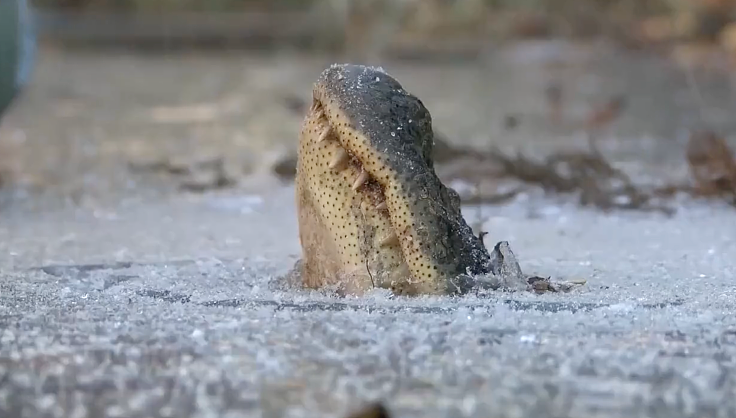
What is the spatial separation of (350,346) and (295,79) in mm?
7021

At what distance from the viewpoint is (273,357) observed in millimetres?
1255

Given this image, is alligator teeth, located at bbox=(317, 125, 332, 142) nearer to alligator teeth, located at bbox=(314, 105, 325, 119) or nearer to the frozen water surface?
alligator teeth, located at bbox=(314, 105, 325, 119)

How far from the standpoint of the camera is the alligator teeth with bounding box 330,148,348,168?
5.19 ft

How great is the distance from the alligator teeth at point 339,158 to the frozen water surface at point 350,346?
0.20 m

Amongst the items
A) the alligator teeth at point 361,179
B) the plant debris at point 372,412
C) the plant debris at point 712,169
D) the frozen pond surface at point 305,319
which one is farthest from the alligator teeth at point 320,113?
the plant debris at point 712,169

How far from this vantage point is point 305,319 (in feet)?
4.65

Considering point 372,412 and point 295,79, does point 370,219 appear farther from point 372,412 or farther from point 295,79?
point 295,79

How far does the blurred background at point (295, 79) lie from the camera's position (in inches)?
154

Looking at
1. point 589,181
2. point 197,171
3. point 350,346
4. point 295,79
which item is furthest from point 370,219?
point 295,79

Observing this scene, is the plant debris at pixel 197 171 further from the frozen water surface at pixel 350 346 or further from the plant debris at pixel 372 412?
the plant debris at pixel 372 412

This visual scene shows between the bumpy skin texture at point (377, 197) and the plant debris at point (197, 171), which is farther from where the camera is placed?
the plant debris at point (197, 171)

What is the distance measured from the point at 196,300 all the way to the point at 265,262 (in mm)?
582

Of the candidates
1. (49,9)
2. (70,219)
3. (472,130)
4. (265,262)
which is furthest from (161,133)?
(49,9)

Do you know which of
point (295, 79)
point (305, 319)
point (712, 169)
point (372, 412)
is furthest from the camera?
point (295, 79)
